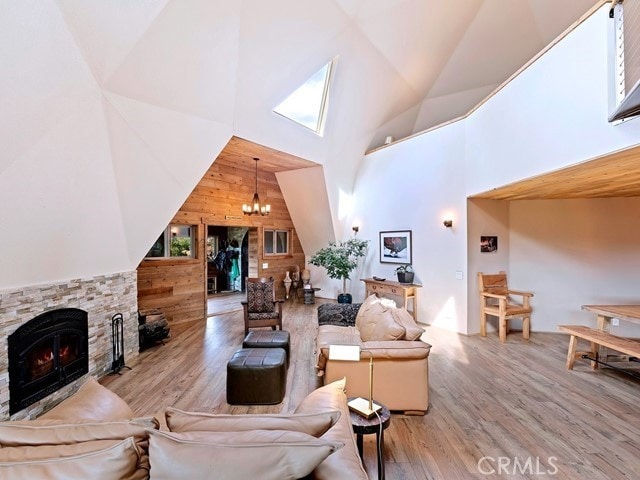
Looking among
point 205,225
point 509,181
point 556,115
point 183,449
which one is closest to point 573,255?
point 509,181

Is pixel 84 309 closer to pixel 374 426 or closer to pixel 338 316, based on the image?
pixel 338 316

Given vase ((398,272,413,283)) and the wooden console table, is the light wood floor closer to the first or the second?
the wooden console table

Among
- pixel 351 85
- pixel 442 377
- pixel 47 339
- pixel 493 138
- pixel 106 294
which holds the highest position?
pixel 351 85

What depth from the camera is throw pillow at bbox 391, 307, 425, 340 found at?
2875mm

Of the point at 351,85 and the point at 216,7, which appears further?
the point at 351,85

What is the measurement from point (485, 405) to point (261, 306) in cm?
347

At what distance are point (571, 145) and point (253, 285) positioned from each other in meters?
4.64

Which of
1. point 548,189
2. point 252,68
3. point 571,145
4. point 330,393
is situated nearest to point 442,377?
point 330,393

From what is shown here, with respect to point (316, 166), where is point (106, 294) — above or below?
below

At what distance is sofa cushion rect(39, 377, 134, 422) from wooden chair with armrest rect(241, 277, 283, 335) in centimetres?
308

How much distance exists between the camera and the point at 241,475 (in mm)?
976

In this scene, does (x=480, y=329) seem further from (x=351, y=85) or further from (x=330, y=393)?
(x=351, y=85)

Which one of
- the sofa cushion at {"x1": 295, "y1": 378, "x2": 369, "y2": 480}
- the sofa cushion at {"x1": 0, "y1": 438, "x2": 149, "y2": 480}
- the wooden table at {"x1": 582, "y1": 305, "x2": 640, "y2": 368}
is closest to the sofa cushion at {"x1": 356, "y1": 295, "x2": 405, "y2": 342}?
the sofa cushion at {"x1": 295, "y1": 378, "x2": 369, "y2": 480}

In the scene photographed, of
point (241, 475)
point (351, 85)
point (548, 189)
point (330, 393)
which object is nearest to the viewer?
point (241, 475)
